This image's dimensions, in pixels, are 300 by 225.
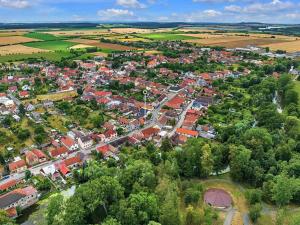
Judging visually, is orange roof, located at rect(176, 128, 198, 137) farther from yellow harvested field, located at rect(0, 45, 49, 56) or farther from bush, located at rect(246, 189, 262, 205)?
yellow harvested field, located at rect(0, 45, 49, 56)

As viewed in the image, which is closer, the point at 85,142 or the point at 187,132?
the point at 85,142

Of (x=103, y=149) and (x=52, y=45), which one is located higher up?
(x=52, y=45)

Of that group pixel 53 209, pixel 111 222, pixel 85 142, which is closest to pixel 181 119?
pixel 85 142

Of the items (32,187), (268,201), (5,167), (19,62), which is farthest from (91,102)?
(19,62)

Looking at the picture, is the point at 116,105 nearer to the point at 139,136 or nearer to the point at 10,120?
the point at 139,136

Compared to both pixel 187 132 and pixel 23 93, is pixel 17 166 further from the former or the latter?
pixel 23 93

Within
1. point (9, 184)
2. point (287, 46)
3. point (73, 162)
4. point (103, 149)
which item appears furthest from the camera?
point (287, 46)

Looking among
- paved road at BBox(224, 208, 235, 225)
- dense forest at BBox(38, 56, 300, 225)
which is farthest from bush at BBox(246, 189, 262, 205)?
paved road at BBox(224, 208, 235, 225)
